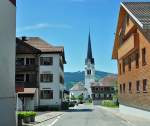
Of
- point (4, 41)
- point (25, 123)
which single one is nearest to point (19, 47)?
point (25, 123)

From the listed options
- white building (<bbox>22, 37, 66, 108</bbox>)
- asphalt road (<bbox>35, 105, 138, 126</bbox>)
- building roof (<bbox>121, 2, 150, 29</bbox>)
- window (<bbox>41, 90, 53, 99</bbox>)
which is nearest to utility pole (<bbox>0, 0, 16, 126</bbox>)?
asphalt road (<bbox>35, 105, 138, 126</bbox>)

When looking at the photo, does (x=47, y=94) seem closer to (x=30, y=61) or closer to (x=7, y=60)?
(x=30, y=61)

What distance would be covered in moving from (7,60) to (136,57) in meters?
25.9

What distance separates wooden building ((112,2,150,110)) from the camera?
3616 centimetres

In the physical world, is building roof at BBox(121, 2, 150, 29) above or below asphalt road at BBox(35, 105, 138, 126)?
above

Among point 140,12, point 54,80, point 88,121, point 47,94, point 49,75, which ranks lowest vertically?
point 88,121

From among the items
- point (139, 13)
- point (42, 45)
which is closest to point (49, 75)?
point (42, 45)

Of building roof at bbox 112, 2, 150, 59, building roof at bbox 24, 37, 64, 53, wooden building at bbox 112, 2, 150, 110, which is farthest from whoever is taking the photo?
building roof at bbox 24, 37, 64, 53

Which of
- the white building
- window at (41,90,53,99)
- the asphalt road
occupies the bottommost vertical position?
the asphalt road

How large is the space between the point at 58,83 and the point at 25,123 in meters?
40.7

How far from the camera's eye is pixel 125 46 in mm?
46156

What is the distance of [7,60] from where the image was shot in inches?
720

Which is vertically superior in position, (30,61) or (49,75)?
(30,61)

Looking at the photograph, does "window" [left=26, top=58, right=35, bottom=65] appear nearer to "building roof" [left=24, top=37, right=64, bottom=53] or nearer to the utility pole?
"building roof" [left=24, top=37, right=64, bottom=53]
